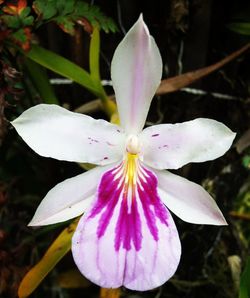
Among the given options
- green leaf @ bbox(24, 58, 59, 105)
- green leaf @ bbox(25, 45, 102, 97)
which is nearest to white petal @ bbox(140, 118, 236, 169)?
green leaf @ bbox(25, 45, 102, 97)

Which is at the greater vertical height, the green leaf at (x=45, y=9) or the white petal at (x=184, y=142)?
the green leaf at (x=45, y=9)

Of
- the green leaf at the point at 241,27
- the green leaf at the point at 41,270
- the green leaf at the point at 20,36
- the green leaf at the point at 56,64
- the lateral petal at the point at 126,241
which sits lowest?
the green leaf at the point at 41,270

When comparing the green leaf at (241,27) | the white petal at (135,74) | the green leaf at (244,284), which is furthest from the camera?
the green leaf at (241,27)

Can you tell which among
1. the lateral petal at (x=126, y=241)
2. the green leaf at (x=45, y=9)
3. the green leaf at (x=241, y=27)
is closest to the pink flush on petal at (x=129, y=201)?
the lateral petal at (x=126, y=241)

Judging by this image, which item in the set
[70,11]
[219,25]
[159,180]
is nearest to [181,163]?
[159,180]

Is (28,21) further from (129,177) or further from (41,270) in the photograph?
(41,270)

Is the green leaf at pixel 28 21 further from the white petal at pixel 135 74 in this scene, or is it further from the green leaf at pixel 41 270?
the green leaf at pixel 41 270

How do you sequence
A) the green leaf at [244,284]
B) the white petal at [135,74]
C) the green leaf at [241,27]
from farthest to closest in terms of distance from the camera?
1. the green leaf at [241,27]
2. the green leaf at [244,284]
3. the white petal at [135,74]
